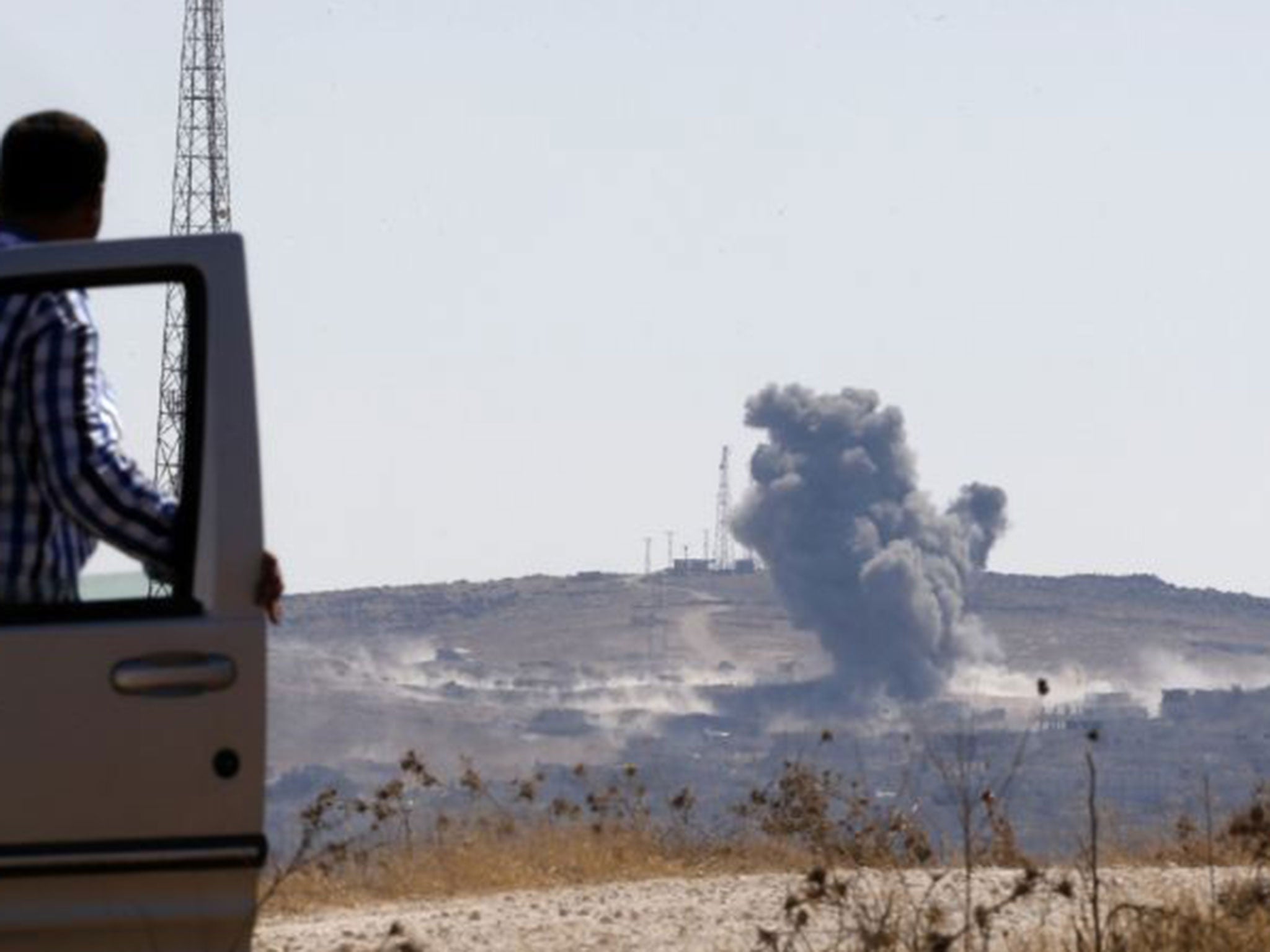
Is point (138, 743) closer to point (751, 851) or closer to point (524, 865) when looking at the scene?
point (524, 865)

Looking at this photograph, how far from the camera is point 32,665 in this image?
21.0 ft

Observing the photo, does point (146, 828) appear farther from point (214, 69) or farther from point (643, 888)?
point (214, 69)

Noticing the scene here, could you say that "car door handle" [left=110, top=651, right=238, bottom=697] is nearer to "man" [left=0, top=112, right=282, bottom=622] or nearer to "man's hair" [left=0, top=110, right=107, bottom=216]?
"man" [left=0, top=112, right=282, bottom=622]

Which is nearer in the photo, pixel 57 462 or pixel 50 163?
pixel 57 462

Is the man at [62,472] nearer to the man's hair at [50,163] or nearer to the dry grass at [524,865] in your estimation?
the man's hair at [50,163]

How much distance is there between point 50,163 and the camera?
6707mm

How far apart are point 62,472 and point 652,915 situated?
291 inches

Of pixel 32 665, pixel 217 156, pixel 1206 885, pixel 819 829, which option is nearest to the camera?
pixel 32 665

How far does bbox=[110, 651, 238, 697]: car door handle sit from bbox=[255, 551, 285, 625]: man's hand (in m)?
0.12

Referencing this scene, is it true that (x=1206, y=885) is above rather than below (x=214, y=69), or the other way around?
below

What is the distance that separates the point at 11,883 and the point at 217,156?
45.9 metres

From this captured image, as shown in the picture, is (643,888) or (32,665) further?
(643,888)

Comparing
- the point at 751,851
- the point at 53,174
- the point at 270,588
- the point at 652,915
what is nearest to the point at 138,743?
the point at 270,588

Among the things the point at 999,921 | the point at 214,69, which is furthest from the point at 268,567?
the point at 214,69
